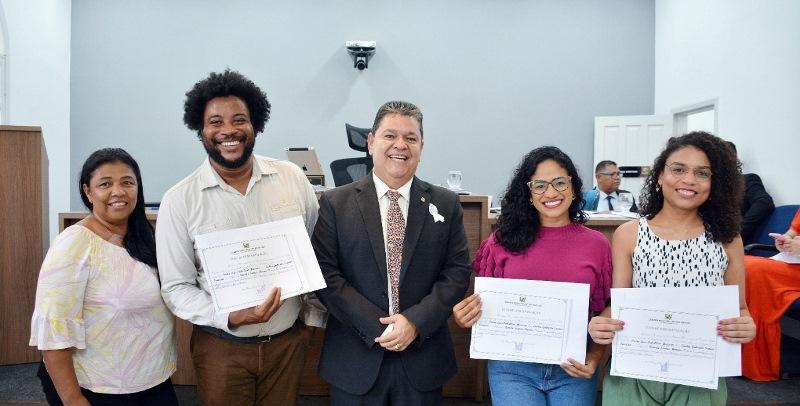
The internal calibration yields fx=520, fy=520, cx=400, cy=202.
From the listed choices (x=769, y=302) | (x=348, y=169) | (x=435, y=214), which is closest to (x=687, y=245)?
(x=435, y=214)

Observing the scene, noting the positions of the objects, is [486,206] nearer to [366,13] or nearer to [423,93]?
[423,93]

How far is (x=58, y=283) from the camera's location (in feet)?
5.43

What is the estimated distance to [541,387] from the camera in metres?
1.72

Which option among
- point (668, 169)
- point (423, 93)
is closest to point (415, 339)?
point (668, 169)

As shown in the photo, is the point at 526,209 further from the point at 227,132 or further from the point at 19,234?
the point at 19,234

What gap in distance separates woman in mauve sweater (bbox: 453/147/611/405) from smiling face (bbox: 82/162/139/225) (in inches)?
47.3

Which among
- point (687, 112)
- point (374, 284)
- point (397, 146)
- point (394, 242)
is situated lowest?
point (374, 284)

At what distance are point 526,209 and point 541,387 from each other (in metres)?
0.60

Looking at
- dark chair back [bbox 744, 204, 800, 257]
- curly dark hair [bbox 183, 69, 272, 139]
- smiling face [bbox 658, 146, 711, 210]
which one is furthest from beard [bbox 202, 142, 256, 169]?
dark chair back [bbox 744, 204, 800, 257]

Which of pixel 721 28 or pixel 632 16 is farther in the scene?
pixel 632 16

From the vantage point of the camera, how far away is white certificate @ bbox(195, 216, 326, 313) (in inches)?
65.7

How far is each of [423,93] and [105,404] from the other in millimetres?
6146

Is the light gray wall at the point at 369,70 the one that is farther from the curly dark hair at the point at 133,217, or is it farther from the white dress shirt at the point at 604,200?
the curly dark hair at the point at 133,217

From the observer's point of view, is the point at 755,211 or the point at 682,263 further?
the point at 755,211
